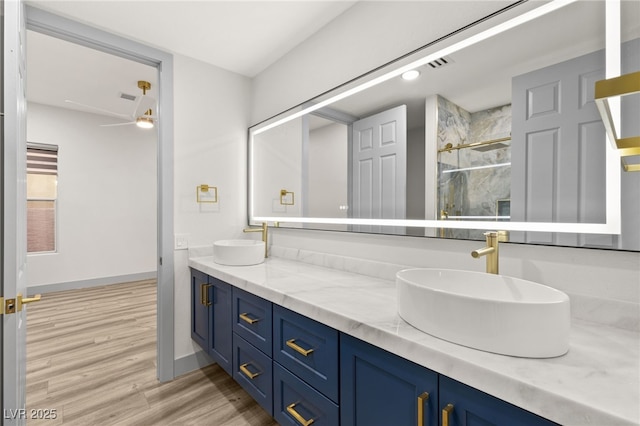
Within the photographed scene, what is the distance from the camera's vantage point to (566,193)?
1000 millimetres

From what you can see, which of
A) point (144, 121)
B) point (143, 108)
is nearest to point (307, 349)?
point (144, 121)

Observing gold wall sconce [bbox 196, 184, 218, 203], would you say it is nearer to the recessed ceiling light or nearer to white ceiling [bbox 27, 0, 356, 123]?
white ceiling [bbox 27, 0, 356, 123]

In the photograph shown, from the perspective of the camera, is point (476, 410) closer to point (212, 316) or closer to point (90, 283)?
point (212, 316)

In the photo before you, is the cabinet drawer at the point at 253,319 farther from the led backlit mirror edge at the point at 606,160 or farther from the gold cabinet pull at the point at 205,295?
the led backlit mirror edge at the point at 606,160

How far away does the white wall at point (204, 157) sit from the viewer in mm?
2244

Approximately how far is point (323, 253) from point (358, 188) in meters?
0.50

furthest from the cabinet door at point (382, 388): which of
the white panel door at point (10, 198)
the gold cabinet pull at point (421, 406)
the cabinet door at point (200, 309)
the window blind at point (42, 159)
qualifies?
the window blind at point (42, 159)

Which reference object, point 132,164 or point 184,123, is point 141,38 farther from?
point 132,164

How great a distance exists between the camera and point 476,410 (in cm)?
71

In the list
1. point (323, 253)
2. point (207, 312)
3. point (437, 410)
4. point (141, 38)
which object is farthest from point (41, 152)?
point (437, 410)

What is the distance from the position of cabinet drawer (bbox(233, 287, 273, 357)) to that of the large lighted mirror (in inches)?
26.9

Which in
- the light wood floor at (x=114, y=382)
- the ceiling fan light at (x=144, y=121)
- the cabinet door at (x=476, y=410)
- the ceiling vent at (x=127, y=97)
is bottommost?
the light wood floor at (x=114, y=382)

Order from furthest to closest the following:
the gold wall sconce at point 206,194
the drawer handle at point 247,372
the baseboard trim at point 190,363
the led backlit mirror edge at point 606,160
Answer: the gold wall sconce at point 206,194 → the baseboard trim at point 190,363 → the drawer handle at point 247,372 → the led backlit mirror edge at point 606,160

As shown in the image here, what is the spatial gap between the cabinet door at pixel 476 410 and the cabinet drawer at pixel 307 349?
16.3 inches
